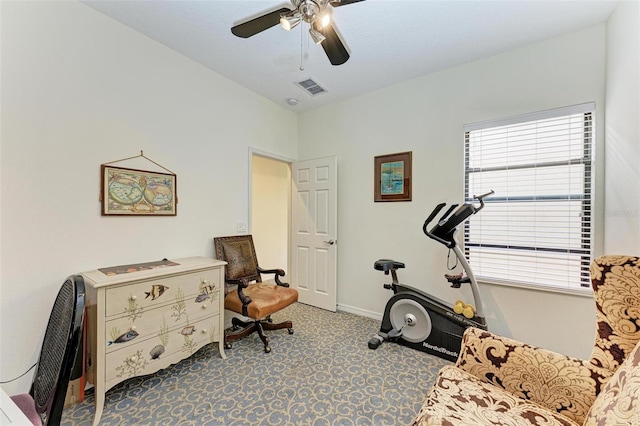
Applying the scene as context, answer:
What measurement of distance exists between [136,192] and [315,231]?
6.99 ft

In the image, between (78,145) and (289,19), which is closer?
(289,19)

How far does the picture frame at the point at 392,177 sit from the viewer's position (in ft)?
9.80

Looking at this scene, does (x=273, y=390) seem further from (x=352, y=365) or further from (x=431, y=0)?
(x=431, y=0)

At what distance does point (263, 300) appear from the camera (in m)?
2.47

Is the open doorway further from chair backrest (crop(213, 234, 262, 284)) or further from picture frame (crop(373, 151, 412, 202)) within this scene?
picture frame (crop(373, 151, 412, 202))

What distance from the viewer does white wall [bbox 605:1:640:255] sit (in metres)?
1.64

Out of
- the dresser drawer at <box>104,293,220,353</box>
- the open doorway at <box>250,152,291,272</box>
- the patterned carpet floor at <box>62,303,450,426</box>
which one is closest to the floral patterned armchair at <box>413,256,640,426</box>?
the patterned carpet floor at <box>62,303,450,426</box>

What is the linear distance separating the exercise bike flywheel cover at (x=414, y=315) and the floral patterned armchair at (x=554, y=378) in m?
1.16

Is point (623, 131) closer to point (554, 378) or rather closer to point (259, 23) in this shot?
point (554, 378)

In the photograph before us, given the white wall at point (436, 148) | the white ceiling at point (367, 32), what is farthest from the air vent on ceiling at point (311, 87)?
the white wall at point (436, 148)

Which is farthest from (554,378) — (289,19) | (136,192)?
(136,192)

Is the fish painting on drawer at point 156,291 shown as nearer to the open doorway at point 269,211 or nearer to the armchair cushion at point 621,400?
the armchair cushion at point 621,400

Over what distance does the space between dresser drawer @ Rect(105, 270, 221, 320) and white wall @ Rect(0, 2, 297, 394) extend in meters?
0.49

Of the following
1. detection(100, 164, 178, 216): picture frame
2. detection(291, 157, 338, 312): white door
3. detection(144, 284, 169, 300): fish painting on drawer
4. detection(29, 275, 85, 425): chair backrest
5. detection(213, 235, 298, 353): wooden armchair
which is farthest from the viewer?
detection(291, 157, 338, 312): white door
